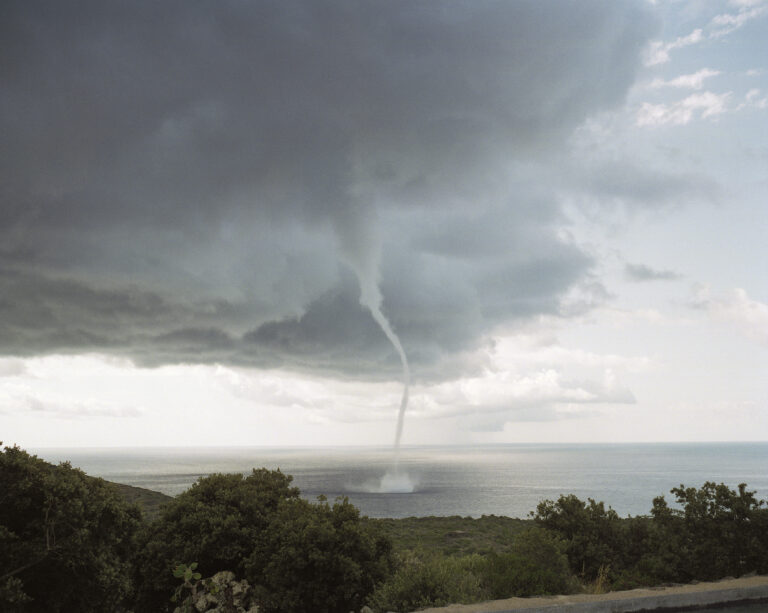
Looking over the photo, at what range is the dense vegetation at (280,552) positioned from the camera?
620 inches

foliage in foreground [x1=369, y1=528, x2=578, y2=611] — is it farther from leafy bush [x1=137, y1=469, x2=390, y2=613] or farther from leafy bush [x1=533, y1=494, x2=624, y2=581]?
leafy bush [x1=533, y1=494, x2=624, y2=581]

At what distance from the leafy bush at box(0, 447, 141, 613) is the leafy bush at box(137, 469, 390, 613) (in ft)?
16.8

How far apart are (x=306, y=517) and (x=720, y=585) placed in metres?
14.2

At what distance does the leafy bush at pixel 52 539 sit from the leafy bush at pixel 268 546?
512cm

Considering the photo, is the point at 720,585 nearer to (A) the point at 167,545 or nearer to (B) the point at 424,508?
(A) the point at 167,545

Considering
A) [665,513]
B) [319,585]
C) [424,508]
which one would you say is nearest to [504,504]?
[424,508]

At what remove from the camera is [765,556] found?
20859 millimetres

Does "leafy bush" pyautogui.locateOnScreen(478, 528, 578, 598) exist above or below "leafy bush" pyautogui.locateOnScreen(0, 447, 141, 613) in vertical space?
below

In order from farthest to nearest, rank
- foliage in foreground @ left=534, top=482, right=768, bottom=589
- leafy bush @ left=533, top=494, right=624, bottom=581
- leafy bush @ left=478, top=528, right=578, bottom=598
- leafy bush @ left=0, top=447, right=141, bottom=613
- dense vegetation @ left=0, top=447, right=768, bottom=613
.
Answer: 1. leafy bush @ left=533, top=494, right=624, bottom=581
2. foliage in foreground @ left=534, top=482, right=768, bottom=589
3. leafy bush @ left=478, top=528, right=578, bottom=598
4. dense vegetation @ left=0, top=447, right=768, bottom=613
5. leafy bush @ left=0, top=447, right=141, bottom=613

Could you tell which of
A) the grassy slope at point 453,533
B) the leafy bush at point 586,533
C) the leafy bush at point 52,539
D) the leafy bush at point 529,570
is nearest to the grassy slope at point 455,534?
the grassy slope at point 453,533

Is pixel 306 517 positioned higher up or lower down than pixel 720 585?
higher up

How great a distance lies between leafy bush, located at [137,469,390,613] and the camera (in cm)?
1842

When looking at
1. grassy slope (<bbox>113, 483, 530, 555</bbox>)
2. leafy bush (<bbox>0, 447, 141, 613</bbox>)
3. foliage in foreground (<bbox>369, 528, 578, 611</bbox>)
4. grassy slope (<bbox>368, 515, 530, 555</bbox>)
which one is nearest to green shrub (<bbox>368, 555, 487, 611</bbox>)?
foliage in foreground (<bbox>369, 528, 578, 611</bbox>)

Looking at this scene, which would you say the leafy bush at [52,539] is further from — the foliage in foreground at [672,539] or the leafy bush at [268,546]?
the foliage in foreground at [672,539]
